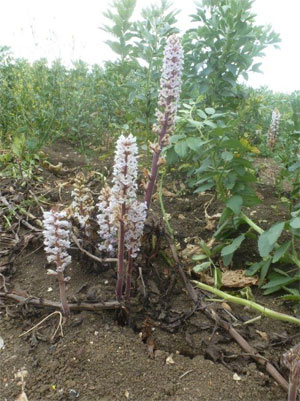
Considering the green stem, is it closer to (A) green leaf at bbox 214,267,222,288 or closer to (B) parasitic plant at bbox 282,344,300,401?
(A) green leaf at bbox 214,267,222,288

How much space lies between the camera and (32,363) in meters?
1.35

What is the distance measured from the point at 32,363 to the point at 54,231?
0.45m

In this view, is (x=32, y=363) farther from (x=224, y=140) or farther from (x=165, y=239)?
(x=224, y=140)

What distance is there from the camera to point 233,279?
6.15ft

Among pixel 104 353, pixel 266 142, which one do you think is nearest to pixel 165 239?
pixel 104 353

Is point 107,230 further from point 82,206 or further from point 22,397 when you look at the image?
point 22,397

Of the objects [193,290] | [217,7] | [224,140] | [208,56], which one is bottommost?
[193,290]

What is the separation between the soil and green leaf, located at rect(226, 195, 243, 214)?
0.35 meters

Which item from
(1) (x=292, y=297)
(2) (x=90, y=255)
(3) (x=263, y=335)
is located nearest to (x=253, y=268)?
(1) (x=292, y=297)

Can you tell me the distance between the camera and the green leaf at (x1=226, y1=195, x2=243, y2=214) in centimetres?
182

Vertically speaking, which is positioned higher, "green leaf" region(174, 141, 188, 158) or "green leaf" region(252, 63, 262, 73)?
"green leaf" region(252, 63, 262, 73)

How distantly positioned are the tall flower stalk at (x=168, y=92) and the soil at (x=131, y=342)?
38 centimetres

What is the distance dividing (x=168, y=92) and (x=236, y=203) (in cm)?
57

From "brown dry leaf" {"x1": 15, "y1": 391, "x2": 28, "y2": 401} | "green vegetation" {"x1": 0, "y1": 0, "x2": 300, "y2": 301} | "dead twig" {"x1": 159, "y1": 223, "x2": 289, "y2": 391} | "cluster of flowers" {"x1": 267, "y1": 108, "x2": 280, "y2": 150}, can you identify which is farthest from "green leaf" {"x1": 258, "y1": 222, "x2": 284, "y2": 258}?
"cluster of flowers" {"x1": 267, "y1": 108, "x2": 280, "y2": 150}
